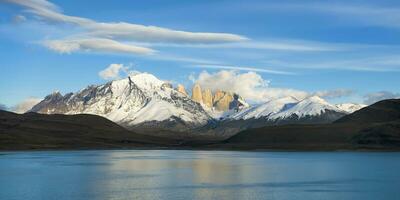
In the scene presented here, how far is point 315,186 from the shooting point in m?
103

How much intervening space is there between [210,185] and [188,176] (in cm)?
1946

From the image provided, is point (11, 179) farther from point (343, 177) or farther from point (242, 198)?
point (343, 177)

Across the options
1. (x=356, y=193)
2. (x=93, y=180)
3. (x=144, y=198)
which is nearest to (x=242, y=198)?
(x=144, y=198)

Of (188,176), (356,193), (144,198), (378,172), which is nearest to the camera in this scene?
(144,198)

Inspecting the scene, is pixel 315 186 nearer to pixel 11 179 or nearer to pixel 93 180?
pixel 93 180

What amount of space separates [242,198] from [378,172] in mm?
62616

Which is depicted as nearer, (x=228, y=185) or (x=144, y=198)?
(x=144, y=198)

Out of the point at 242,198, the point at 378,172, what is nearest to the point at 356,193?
the point at 242,198

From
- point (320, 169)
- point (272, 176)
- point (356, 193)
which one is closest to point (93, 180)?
point (272, 176)

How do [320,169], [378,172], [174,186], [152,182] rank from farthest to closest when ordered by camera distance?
1. [320,169]
2. [378,172]
3. [152,182]
4. [174,186]

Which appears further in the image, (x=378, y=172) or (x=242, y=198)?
(x=378, y=172)

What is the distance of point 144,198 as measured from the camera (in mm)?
83562

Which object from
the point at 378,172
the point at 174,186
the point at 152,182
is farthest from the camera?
the point at 378,172

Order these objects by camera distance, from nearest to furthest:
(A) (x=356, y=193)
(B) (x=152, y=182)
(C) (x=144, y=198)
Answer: (C) (x=144, y=198)
(A) (x=356, y=193)
(B) (x=152, y=182)
